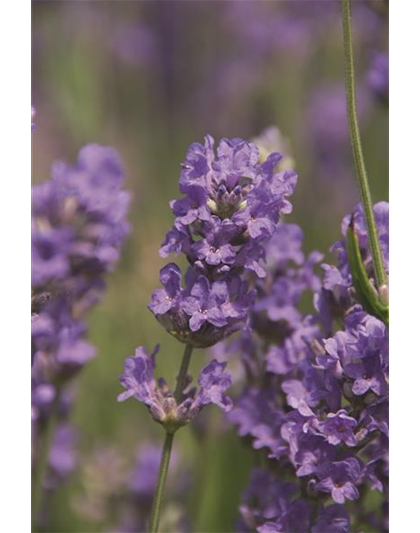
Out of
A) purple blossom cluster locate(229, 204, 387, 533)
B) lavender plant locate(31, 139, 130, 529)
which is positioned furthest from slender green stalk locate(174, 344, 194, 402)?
lavender plant locate(31, 139, 130, 529)

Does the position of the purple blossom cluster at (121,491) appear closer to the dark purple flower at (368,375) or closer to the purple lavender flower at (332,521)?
the purple lavender flower at (332,521)

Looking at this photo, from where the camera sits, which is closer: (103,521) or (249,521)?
(249,521)

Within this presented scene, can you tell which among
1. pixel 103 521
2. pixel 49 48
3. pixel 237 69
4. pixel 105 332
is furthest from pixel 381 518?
pixel 237 69

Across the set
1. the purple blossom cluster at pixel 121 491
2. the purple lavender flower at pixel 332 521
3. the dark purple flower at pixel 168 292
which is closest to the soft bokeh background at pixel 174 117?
the purple blossom cluster at pixel 121 491

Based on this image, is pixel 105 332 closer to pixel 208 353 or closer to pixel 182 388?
pixel 208 353

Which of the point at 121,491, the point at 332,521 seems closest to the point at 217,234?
the point at 332,521

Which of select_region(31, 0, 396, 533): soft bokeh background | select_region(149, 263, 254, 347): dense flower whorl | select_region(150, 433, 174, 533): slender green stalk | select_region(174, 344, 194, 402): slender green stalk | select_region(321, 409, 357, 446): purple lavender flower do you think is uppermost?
select_region(31, 0, 396, 533): soft bokeh background

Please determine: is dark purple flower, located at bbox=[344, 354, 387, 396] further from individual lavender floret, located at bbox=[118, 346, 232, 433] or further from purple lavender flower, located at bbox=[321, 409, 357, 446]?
individual lavender floret, located at bbox=[118, 346, 232, 433]

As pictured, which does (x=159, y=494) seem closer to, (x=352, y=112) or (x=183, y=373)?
(x=183, y=373)
